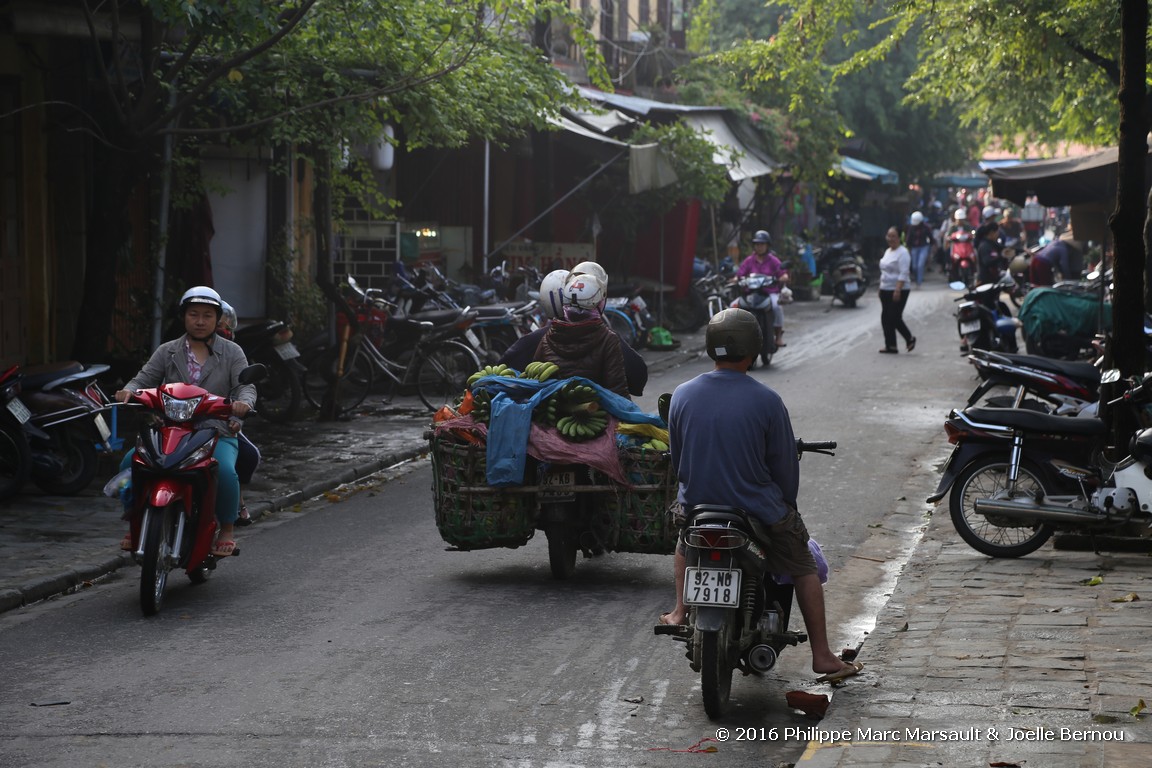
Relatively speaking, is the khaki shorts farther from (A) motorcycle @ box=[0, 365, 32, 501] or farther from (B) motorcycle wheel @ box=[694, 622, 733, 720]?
(A) motorcycle @ box=[0, 365, 32, 501]

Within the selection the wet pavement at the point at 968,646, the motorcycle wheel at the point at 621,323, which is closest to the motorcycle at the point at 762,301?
the motorcycle wheel at the point at 621,323

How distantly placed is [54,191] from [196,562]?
8.36 metres

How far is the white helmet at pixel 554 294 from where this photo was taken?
8367mm

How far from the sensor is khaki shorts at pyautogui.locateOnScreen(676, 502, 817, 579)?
574 centimetres

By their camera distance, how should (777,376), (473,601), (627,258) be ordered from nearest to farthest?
(473,601) < (777,376) < (627,258)

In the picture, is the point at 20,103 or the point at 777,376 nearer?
the point at 20,103

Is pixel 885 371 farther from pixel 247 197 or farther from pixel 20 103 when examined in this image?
pixel 20 103

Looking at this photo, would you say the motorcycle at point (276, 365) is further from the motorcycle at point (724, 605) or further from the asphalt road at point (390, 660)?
the motorcycle at point (724, 605)

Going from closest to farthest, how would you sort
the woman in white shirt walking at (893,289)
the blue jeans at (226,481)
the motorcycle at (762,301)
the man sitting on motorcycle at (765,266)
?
the blue jeans at (226,481) < the motorcycle at (762,301) < the man sitting on motorcycle at (765,266) < the woman in white shirt walking at (893,289)

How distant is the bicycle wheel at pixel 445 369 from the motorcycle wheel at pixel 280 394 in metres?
1.55

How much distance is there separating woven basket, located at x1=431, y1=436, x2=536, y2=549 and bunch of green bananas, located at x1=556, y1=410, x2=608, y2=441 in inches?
16.5

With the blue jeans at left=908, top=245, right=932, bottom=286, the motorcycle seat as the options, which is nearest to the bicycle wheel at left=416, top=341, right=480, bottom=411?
the motorcycle seat

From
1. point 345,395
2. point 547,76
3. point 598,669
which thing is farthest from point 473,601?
point 547,76

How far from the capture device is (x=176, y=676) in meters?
6.23
